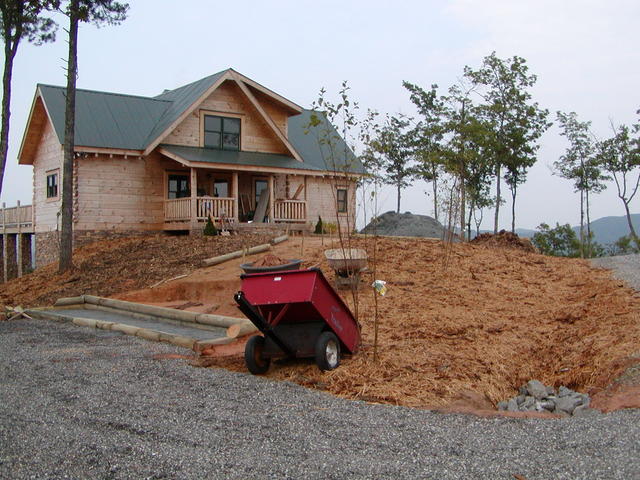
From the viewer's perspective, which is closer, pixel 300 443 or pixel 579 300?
pixel 300 443

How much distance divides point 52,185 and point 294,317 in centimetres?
2241

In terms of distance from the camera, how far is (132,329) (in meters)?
12.2

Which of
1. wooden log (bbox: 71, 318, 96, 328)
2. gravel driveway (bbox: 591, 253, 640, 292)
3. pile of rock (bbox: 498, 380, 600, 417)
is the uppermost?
gravel driveway (bbox: 591, 253, 640, 292)

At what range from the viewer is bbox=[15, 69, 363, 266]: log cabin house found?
1000 inches

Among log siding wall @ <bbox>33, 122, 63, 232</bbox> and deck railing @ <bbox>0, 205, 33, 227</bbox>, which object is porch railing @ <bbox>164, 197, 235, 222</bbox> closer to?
log siding wall @ <bbox>33, 122, 63, 232</bbox>

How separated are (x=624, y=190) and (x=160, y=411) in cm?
3610

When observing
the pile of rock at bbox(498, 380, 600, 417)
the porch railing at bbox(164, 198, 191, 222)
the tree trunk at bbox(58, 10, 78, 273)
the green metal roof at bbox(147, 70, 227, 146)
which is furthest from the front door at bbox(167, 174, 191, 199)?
the pile of rock at bbox(498, 380, 600, 417)

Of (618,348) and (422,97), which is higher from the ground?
(422,97)

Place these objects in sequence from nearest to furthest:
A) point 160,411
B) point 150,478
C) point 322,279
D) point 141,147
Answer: point 150,478
point 160,411
point 322,279
point 141,147

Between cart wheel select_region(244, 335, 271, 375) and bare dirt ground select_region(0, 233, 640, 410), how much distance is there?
19cm

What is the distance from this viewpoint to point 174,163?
2738 centimetres

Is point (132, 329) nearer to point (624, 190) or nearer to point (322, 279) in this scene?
point (322, 279)

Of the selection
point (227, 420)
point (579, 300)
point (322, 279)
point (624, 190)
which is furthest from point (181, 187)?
point (624, 190)

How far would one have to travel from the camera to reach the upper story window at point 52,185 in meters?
27.3
